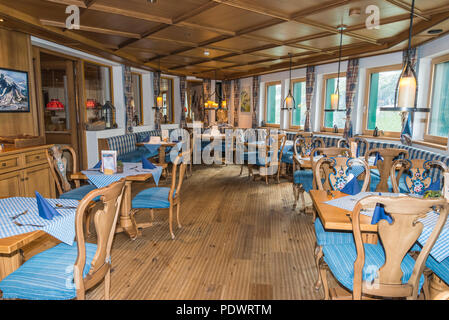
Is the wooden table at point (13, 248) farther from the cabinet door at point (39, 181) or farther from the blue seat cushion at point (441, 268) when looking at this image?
the blue seat cushion at point (441, 268)

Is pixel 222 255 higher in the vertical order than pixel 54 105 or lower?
lower

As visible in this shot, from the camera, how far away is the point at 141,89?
31.1 ft

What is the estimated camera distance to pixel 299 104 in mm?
8945

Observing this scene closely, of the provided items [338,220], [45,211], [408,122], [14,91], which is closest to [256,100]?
[408,122]

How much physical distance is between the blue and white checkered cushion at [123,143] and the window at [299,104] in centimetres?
481

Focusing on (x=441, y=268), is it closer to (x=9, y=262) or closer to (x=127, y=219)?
(x=9, y=262)

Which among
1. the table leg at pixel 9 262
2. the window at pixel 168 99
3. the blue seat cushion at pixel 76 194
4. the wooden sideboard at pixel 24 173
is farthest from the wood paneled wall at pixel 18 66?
the window at pixel 168 99

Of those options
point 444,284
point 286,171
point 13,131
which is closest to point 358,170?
point 444,284

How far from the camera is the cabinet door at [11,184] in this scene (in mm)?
3682

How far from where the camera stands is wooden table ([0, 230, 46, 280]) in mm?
1539

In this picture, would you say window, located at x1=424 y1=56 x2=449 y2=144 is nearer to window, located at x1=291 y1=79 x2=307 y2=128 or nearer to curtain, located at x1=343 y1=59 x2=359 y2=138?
curtain, located at x1=343 y1=59 x2=359 y2=138

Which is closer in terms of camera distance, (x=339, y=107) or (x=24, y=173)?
(x=24, y=173)

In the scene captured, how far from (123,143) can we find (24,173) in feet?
10.6

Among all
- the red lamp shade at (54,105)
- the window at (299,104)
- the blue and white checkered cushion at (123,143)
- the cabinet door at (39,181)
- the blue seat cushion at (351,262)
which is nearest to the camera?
the blue seat cushion at (351,262)
